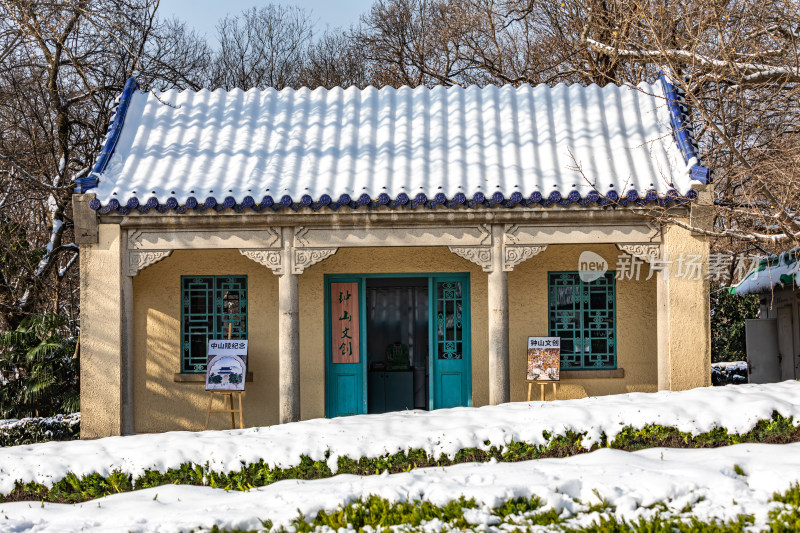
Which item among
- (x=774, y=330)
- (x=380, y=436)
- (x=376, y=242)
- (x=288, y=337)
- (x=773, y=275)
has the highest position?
(x=376, y=242)

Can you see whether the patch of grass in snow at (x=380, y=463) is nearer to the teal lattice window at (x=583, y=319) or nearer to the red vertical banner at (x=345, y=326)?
the teal lattice window at (x=583, y=319)

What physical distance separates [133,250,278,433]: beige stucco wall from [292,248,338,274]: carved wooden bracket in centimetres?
149

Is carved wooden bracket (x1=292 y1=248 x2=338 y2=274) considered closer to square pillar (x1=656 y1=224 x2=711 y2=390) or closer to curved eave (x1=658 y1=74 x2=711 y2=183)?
square pillar (x1=656 y1=224 x2=711 y2=390)

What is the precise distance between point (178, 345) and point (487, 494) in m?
7.44

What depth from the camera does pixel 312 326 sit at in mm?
12195

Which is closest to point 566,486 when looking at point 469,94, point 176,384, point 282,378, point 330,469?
point 330,469

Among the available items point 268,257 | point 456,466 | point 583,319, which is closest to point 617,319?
point 583,319

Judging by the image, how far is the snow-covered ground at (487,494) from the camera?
5.56 metres

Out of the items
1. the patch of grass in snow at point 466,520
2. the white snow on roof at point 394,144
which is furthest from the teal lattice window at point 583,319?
the patch of grass in snow at point 466,520

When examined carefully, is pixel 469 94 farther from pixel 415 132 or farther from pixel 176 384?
pixel 176 384

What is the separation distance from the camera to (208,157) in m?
11.7

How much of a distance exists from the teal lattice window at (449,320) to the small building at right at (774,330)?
6.28m

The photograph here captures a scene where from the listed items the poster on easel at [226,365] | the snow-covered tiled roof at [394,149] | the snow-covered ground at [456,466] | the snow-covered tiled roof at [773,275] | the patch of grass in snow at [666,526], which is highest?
the snow-covered tiled roof at [394,149]

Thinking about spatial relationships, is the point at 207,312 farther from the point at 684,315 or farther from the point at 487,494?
the point at 487,494
